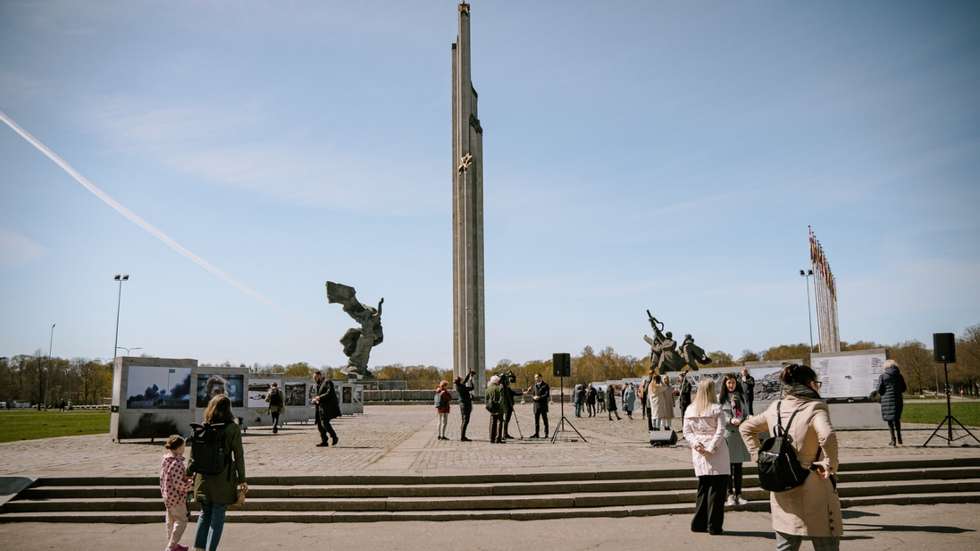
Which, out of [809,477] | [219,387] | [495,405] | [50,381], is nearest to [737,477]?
[809,477]

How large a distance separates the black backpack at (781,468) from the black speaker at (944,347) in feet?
38.0

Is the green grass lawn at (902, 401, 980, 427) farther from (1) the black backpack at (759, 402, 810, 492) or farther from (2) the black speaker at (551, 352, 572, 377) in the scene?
(1) the black backpack at (759, 402, 810, 492)

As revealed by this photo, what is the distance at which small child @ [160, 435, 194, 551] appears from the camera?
613 cm

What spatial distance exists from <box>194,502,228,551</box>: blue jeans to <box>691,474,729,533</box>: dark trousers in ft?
15.2

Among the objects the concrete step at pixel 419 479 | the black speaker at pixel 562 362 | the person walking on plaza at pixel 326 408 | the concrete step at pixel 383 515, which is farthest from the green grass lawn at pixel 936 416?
the person walking on plaza at pixel 326 408

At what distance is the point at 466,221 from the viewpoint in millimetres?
51344

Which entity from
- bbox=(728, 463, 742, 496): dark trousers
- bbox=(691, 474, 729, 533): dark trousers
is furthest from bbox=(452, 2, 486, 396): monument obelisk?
bbox=(691, 474, 729, 533): dark trousers

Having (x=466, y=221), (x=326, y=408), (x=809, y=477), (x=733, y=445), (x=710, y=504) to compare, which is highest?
(x=466, y=221)

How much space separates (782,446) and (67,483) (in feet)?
31.5

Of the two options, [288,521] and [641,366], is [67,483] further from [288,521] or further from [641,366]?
[641,366]

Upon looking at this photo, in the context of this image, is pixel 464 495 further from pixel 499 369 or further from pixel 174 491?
pixel 499 369

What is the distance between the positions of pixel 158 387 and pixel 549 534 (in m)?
12.9

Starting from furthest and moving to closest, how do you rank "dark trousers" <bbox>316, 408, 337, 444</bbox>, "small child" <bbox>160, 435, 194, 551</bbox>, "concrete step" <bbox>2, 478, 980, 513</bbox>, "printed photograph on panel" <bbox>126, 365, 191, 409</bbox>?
1. "printed photograph on panel" <bbox>126, 365, 191, 409</bbox>
2. "dark trousers" <bbox>316, 408, 337, 444</bbox>
3. "concrete step" <bbox>2, 478, 980, 513</bbox>
4. "small child" <bbox>160, 435, 194, 551</bbox>

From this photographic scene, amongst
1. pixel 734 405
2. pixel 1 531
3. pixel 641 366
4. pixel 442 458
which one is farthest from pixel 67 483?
pixel 641 366
